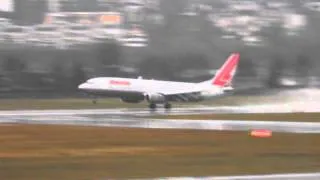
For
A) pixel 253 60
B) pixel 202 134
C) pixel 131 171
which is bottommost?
pixel 253 60

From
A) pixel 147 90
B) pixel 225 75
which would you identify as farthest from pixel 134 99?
pixel 225 75

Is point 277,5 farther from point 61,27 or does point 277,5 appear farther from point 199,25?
point 61,27

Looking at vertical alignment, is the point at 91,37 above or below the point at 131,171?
below

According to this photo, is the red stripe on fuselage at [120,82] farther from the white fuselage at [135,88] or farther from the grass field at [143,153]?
the grass field at [143,153]

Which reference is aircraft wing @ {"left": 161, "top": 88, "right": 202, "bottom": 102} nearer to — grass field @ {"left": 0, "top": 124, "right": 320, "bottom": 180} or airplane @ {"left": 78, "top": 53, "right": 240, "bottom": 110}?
airplane @ {"left": 78, "top": 53, "right": 240, "bottom": 110}

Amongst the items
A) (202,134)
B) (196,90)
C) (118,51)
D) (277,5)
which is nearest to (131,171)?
(202,134)

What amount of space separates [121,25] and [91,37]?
54.5 ft

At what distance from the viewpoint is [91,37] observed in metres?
143

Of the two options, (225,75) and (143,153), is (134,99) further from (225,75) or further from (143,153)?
(143,153)

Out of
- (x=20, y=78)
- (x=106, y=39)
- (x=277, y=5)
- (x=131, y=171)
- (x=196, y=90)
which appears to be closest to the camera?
(x=131, y=171)

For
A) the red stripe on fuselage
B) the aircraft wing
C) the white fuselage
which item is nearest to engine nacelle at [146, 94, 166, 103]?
the white fuselage

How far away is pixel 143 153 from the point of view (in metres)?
23.7

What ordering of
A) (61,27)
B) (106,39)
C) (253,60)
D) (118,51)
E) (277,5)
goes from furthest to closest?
(61,27)
(277,5)
(106,39)
(118,51)
(253,60)

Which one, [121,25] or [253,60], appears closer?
[253,60]
